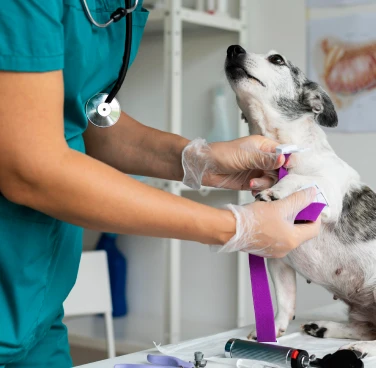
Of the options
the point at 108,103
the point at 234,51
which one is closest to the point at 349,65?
the point at 234,51

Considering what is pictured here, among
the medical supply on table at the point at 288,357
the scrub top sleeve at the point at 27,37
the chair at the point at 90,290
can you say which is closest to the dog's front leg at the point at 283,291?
the medical supply on table at the point at 288,357

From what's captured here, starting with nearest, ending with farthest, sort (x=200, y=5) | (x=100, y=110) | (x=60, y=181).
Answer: (x=60, y=181) → (x=100, y=110) → (x=200, y=5)

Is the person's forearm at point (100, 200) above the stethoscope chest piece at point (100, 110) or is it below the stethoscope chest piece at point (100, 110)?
below

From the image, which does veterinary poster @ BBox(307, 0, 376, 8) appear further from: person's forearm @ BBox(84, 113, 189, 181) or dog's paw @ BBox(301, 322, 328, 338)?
dog's paw @ BBox(301, 322, 328, 338)

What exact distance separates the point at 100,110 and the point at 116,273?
153 centimetres

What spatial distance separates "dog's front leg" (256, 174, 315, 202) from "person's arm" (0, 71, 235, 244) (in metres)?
0.23

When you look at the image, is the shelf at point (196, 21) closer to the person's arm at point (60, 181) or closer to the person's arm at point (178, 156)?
the person's arm at point (178, 156)

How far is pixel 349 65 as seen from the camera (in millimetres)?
2059

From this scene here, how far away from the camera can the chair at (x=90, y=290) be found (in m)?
1.95

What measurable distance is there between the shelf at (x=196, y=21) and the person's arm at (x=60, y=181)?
1.32m

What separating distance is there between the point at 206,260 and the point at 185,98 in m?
0.62

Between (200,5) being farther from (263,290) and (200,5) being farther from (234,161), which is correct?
(263,290)

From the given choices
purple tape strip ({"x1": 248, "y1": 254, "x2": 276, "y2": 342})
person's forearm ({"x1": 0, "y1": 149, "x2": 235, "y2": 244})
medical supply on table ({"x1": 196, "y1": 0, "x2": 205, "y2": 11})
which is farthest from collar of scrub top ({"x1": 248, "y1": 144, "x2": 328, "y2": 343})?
medical supply on table ({"x1": 196, "y1": 0, "x2": 205, "y2": 11})

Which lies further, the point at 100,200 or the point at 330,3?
the point at 330,3
